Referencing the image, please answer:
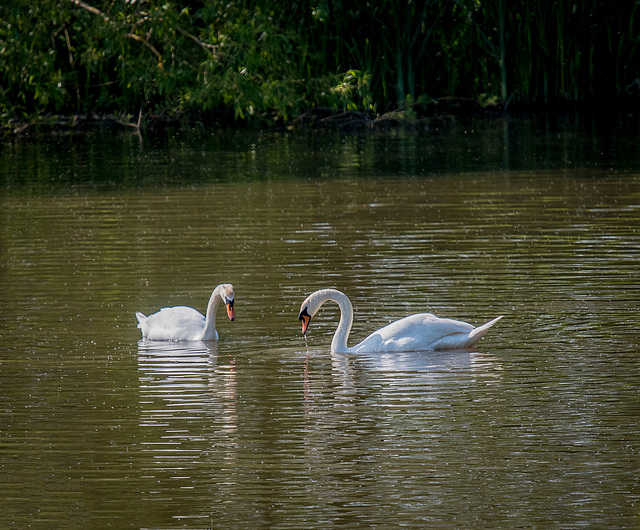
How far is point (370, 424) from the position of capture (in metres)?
7.38

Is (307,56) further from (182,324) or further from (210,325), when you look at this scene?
(210,325)

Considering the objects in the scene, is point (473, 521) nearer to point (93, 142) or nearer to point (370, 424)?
point (370, 424)

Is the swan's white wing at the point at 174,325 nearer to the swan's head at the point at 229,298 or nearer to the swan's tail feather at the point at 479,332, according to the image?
the swan's head at the point at 229,298

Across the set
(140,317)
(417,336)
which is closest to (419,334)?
(417,336)

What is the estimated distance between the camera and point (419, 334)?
932 cm

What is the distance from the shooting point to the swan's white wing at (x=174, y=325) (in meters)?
10.1

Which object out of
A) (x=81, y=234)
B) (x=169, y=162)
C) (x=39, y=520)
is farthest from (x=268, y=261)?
(x=169, y=162)

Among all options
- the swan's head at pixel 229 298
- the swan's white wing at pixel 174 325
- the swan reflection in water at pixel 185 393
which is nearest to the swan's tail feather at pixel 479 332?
the swan reflection in water at pixel 185 393

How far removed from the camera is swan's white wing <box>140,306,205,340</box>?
1012 cm

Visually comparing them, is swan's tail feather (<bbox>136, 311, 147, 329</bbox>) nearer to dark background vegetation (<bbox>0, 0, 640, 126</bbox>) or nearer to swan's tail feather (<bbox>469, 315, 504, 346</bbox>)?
swan's tail feather (<bbox>469, 315, 504, 346</bbox>)

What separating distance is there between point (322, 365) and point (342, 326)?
55cm

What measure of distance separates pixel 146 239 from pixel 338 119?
64.4 ft

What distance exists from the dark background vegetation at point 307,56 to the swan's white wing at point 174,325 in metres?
17.5

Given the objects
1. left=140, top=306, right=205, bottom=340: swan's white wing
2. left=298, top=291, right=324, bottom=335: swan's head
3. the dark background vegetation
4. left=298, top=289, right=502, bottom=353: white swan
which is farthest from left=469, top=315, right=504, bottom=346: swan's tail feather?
the dark background vegetation
